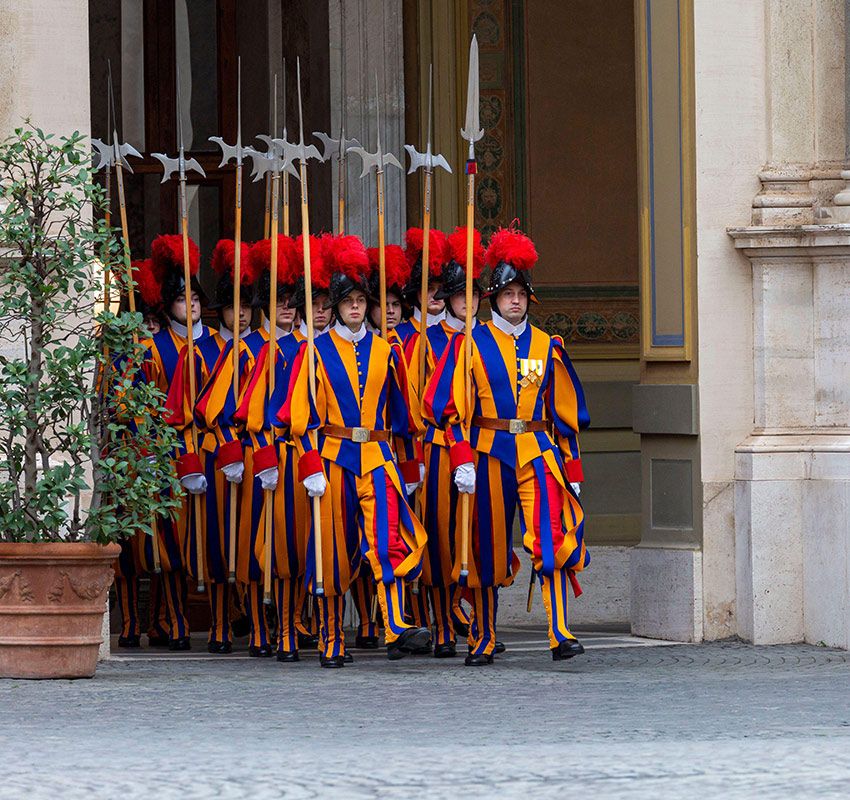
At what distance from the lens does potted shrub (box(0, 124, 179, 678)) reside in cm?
885

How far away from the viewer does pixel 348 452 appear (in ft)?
32.3

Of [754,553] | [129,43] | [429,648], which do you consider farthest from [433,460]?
[129,43]

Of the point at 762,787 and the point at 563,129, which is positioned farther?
Answer: the point at 563,129

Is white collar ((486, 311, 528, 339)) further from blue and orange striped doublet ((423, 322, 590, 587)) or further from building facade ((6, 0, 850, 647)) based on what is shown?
building facade ((6, 0, 850, 647))

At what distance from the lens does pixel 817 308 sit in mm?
10773

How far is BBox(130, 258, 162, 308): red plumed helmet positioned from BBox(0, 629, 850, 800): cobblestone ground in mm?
1852

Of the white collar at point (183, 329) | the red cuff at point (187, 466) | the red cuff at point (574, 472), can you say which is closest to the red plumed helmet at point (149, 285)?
the white collar at point (183, 329)

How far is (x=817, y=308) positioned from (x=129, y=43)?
406 cm

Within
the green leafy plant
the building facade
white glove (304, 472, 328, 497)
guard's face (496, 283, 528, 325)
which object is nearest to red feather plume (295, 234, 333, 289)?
guard's face (496, 283, 528, 325)

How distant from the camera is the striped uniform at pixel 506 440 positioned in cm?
978

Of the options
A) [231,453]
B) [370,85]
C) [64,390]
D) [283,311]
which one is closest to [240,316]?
[283,311]

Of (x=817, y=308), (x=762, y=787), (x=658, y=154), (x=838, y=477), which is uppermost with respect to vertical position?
(x=658, y=154)

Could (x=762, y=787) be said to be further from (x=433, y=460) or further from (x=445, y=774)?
(x=433, y=460)

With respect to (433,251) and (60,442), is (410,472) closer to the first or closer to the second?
(433,251)
